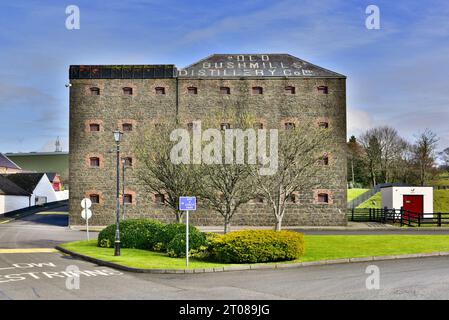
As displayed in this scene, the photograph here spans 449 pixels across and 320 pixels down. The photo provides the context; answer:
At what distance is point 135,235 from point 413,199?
92.7 feet

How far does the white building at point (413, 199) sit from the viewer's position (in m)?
45.6


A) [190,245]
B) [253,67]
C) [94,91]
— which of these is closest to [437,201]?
[253,67]

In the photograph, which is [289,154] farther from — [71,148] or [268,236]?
[71,148]

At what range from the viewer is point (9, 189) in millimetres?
63656

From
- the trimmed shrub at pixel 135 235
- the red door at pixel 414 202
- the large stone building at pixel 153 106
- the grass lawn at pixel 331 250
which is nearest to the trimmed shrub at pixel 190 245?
the grass lawn at pixel 331 250

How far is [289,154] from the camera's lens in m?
30.2

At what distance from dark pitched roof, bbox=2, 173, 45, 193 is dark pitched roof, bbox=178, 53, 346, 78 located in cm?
3451

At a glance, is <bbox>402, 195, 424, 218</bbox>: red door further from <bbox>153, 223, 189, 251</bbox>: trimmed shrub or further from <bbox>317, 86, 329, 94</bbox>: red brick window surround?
<bbox>153, 223, 189, 251</bbox>: trimmed shrub

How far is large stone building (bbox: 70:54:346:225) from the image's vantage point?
45.1 metres

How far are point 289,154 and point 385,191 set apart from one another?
21.3 m

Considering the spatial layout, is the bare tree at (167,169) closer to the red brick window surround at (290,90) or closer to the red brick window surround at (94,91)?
the red brick window surround at (94,91)
